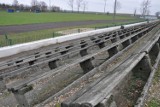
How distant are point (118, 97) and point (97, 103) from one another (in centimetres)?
224

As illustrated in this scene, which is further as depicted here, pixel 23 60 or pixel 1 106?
pixel 23 60

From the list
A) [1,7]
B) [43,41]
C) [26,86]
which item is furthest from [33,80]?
[1,7]

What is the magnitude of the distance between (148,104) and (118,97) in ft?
2.08

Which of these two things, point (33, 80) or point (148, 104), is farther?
point (33, 80)

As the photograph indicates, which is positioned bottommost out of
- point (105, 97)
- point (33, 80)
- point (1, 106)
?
point (1, 106)

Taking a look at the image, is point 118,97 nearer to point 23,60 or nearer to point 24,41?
point 23,60

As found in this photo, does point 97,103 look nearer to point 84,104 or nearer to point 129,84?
point 84,104

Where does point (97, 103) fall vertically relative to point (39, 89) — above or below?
above

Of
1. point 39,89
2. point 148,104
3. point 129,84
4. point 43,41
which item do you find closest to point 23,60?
point 39,89

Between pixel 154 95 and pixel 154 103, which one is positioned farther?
pixel 154 95

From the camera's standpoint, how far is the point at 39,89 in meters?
6.03

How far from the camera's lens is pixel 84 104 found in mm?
2508

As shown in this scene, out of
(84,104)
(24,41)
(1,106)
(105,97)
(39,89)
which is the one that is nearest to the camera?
(84,104)

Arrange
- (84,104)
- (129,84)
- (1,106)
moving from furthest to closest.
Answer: (129,84)
(1,106)
(84,104)
